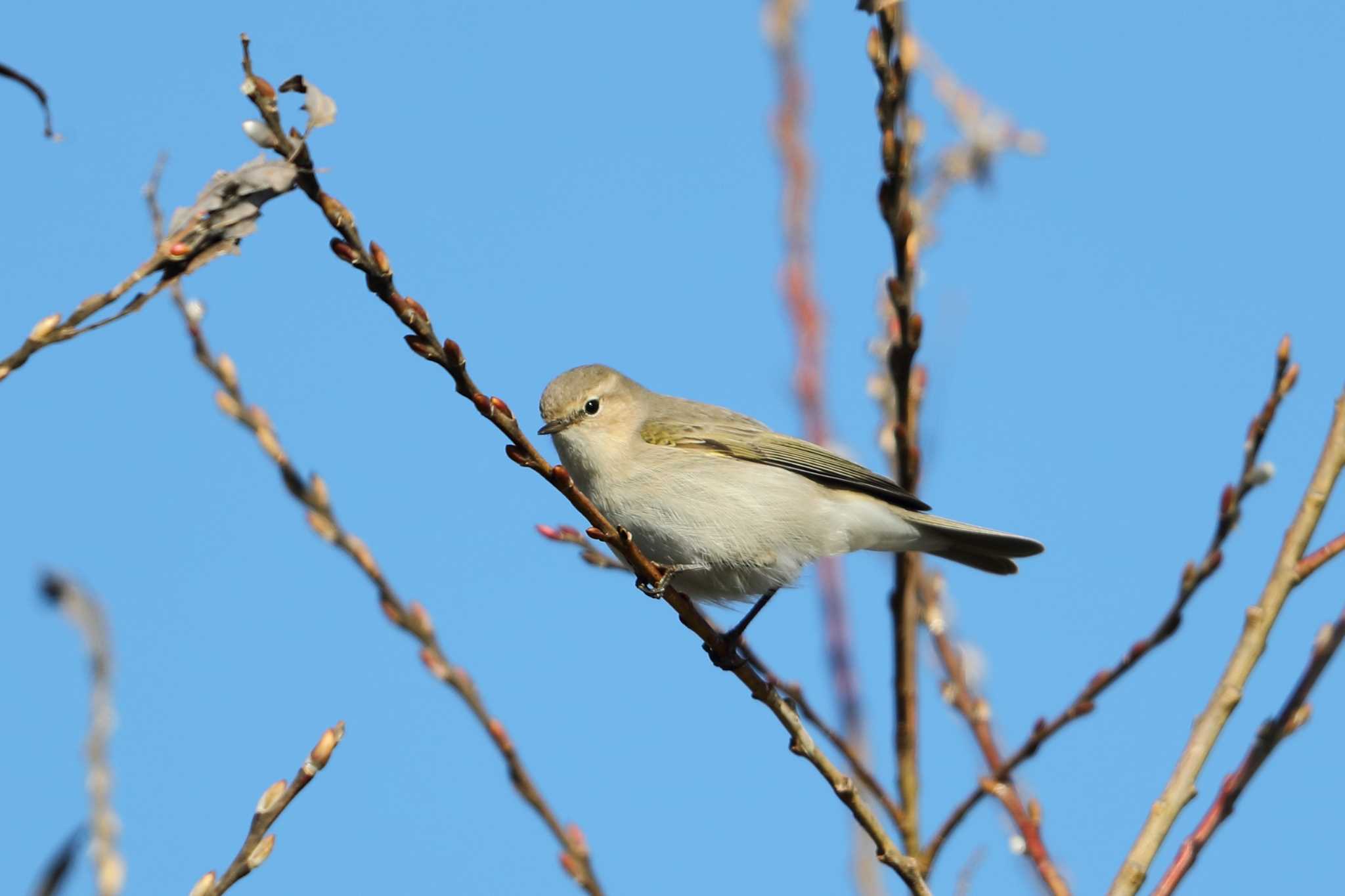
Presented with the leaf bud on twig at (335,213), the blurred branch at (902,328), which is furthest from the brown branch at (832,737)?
the leaf bud on twig at (335,213)

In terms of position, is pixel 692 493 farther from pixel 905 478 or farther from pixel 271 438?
pixel 271 438

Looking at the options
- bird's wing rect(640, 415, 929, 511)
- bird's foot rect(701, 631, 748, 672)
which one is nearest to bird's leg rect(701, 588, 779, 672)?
bird's foot rect(701, 631, 748, 672)

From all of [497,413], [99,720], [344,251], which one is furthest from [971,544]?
[99,720]

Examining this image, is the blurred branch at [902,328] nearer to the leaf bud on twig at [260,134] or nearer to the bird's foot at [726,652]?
the bird's foot at [726,652]

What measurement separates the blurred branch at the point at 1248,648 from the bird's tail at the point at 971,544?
9.87 feet

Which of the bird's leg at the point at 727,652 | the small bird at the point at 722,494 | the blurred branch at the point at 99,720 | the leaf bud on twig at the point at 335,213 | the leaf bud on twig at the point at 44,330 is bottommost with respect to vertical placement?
the blurred branch at the point at 99,720

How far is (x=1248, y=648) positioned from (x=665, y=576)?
2052 millimetres

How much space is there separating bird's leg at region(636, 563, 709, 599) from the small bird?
0.01 meters

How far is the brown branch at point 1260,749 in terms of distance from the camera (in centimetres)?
262

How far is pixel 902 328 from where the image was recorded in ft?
12.7

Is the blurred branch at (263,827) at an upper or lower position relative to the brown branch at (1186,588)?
lower

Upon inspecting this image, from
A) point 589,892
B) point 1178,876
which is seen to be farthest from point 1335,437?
point 589,892

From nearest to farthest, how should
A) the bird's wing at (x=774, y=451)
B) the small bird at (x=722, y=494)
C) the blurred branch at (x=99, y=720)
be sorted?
1. the blurred branch at (x=99, y=720)
2. the small bird at (x=722, y=494)
3. the bird's wing at (x=774, y=451)

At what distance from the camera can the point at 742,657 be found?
4391 millimetres
